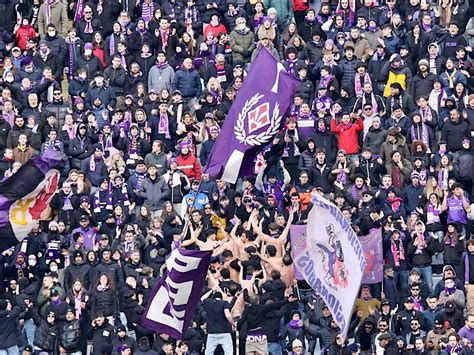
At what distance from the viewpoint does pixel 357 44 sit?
4375 centimetres

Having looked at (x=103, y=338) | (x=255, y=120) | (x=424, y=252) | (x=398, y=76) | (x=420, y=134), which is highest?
(x=255, y=120)

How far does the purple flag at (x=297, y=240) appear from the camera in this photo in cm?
3806

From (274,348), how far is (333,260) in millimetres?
4025

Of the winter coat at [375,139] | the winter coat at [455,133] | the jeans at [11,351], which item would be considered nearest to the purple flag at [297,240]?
the winter coat at [375,139]

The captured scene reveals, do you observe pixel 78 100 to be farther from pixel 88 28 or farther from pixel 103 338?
pixel 103 338

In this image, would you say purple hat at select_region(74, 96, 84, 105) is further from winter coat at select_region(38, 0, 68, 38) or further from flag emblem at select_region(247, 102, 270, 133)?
flag emblem at select_region(247, 102, 270, 133)

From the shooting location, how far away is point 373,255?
38.5 meters

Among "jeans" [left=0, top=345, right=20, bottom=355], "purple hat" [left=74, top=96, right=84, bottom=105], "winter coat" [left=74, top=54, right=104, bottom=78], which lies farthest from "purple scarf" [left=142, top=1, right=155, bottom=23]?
"jeans" [left=0, top=345, right=20, bottom=355]

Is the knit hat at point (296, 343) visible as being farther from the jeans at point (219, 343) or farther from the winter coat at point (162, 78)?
the winter coat at point (162, 78)

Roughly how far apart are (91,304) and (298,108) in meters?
6.16

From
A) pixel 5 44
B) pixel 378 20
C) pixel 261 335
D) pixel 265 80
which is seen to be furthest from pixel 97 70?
pixel 265 80

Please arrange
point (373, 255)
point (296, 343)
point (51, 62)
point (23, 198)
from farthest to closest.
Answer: point (51, 62) → point (373, 255) → point (296, 343) → point (23, 198)

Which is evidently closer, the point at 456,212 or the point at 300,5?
the point at 456,212

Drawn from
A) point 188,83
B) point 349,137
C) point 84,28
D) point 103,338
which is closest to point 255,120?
point 103,338
